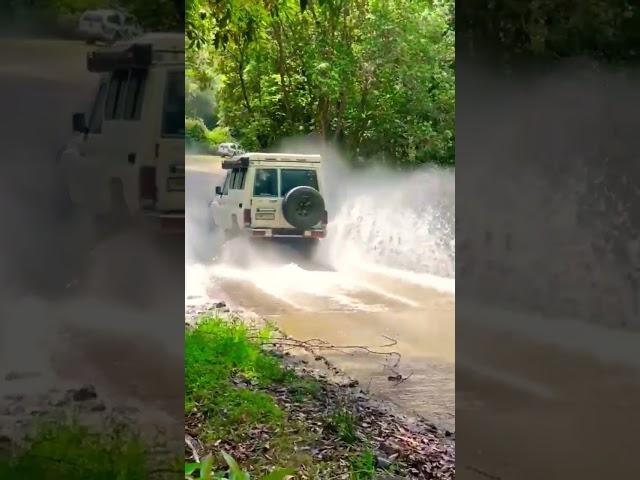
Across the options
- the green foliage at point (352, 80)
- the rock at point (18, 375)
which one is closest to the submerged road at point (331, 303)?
the green foliage at point (352, 80)

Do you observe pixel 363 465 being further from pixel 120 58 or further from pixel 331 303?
pixel 120 58

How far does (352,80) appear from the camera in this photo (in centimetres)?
431

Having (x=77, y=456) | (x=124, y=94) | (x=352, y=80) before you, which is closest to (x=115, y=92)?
(x=124, y=94)

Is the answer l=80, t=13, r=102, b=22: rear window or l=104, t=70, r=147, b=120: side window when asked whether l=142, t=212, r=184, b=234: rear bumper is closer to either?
l=104, t=70, r=147, b=120: side window

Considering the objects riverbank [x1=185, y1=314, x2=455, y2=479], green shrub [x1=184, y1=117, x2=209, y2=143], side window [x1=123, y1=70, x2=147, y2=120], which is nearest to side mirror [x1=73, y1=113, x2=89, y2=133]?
side window [x1=123, y1=70, x2=147, y2=120]

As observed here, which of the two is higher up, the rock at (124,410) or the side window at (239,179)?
the side window at (239,179)

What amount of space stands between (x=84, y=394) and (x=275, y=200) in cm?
244

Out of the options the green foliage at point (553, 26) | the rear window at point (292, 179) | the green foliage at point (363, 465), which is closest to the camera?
the green foliage at point (553, 26)

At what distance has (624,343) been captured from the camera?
6.64 feet

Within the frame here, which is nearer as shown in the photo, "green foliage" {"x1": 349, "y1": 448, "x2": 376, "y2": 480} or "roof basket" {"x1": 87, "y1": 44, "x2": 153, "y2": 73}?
"roof basket" {"x1": 87, "y1": 44, "x2": 153, "y2": 73}

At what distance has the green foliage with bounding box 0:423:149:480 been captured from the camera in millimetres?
1872

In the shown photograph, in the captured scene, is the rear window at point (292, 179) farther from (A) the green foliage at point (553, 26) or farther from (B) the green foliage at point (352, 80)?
(A) the green foliage at point (553, 26)

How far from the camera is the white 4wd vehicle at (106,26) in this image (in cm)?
187

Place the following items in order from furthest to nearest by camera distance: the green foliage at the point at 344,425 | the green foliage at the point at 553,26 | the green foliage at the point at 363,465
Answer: the green foliage at the point at 344,425
the green foliage at the point at 363,465
the green foliage at the point at 553,26
